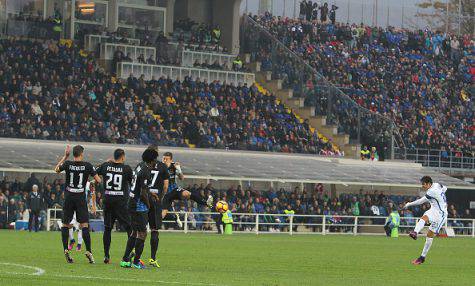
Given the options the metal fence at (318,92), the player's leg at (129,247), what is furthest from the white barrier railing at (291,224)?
the player's leg at (129,247)

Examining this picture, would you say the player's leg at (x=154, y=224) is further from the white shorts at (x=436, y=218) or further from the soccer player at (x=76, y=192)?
the white shorts at (x=436, y=218)

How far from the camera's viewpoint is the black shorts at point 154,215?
21.4 meters

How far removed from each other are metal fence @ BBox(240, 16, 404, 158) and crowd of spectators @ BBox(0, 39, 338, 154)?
5.39 feet

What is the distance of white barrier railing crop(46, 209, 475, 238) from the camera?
47.4 metres

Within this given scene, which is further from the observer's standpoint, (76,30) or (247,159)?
(76,30)

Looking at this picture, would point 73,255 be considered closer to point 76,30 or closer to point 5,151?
point 5,151

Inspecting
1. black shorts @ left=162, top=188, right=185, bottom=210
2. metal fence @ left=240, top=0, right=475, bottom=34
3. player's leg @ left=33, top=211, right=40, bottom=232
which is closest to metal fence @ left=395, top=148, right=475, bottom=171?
metal fence @ left=240, top=0, right=475, bottom=34

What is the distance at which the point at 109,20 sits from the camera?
62.9 meters

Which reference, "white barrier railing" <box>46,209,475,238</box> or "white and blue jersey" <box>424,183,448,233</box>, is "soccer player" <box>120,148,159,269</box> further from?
"white barrier railing" <box>46,209,475,238</box>

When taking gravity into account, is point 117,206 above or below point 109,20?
below

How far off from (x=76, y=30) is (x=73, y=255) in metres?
36.5

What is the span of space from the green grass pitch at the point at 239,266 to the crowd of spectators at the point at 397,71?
3196cm

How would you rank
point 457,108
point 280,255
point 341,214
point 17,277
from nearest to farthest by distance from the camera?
1. point 17,277
2. point 280,255
3. point 341,214
4. point 457,108

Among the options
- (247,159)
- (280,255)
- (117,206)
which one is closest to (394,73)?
(247,159)
